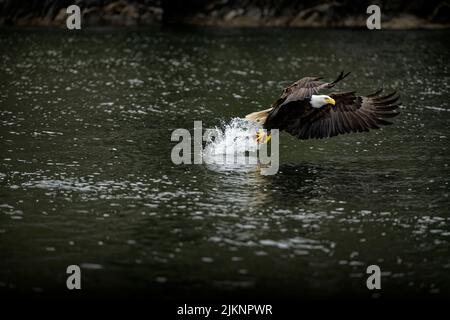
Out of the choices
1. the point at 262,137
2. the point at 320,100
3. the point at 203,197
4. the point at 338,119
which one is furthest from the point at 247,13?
the point at 203,197

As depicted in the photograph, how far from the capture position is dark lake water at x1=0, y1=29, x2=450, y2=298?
10.6m

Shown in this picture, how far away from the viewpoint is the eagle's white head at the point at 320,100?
614 inches

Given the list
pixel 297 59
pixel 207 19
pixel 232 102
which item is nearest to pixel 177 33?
pixel 207 19

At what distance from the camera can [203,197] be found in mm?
14016

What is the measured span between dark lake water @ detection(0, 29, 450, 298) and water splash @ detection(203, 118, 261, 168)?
713 mm

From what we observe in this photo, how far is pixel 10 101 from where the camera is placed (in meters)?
23.4

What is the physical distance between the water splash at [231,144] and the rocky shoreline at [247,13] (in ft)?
90.6

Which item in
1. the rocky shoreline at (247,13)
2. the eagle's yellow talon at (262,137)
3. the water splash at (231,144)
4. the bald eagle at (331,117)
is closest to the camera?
the bald eagle at (331,117)

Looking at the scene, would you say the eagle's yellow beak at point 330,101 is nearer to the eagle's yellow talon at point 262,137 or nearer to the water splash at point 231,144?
the eagle's yellow talon at point 262,137

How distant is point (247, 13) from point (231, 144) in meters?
30.5

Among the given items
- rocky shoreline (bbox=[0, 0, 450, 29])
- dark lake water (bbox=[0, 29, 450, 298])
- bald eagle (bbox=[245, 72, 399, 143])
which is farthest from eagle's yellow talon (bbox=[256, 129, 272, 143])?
rocky shoreline (bbox=[0, 0, 450, 29])

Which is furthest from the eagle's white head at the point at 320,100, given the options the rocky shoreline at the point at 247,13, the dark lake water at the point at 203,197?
the rocky shoreline at the point at 247,13

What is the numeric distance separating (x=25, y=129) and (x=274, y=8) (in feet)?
99.0
